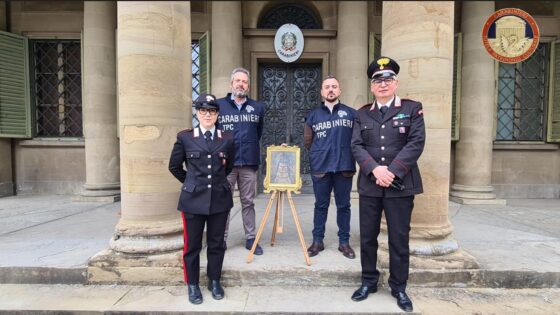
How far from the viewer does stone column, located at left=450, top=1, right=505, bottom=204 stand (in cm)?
805

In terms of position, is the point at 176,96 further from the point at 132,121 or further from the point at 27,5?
the point at 27,5

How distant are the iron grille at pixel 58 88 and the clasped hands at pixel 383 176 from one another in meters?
8.94

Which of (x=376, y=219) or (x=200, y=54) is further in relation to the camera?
(x=200, y=54)

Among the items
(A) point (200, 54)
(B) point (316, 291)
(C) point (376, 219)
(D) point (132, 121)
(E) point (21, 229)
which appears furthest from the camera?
(A) point (200, 54)

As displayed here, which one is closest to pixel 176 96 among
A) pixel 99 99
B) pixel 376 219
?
pixel 376 219

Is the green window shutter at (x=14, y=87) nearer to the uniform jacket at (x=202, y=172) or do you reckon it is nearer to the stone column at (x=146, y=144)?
the stone column at (x=146, y=144)

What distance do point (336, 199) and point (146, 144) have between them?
241 cm

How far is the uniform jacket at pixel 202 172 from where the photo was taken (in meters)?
3.28

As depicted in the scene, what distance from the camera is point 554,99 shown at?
342 inches

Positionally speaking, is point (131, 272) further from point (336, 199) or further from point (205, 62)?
point (205, 62)

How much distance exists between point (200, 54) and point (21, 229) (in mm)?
5045

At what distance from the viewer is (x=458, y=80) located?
27.3 feet

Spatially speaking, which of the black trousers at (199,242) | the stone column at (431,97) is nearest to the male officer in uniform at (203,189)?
the black trousers at (199,242)

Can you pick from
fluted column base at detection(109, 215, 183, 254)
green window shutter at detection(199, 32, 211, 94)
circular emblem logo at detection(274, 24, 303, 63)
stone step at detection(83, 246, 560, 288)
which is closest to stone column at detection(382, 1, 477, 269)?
stone step at detection(83, 246, 560, 288)
